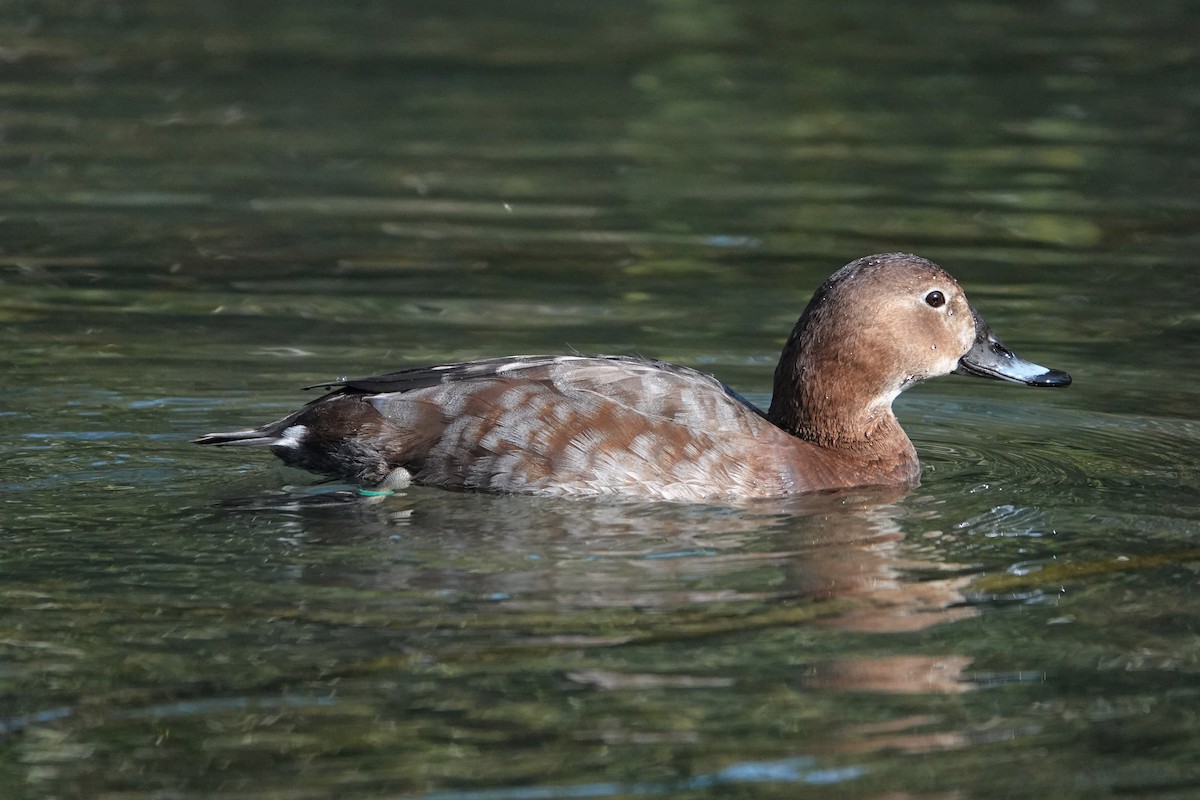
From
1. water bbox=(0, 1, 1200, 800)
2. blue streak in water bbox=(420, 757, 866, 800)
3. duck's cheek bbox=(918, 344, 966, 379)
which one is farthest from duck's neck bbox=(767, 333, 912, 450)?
blue streak in water bbox=(420, 757, 866, 800)

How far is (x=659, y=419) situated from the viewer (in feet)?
23.9

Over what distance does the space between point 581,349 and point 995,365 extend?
7.61 feet

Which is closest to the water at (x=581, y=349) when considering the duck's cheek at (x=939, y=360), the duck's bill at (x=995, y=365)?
the duck's bill at (x=995, y=365)

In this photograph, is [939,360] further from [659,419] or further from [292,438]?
[292,438]

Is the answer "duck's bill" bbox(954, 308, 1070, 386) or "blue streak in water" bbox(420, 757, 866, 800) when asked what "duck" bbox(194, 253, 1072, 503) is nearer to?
"duck's bill" bbox(954, 308, 1070, 386)

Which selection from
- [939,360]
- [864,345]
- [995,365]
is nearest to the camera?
[864,345]

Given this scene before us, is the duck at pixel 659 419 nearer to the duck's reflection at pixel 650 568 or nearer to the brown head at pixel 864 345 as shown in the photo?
the brown head at pixel 864 345

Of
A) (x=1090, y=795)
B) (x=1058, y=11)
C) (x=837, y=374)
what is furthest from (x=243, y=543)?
(x=1058, y=11)

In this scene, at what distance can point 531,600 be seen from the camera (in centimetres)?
590

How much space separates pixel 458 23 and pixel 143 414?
10.8 metres

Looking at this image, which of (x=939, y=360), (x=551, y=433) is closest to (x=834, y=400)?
(x=939, y=360)

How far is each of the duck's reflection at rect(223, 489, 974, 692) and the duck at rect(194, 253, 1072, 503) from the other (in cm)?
14

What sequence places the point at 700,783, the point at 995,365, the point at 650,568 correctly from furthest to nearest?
the point at 995,365
the point at 650,568
the point at 700,783

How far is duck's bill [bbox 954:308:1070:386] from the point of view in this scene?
8.02 metres
